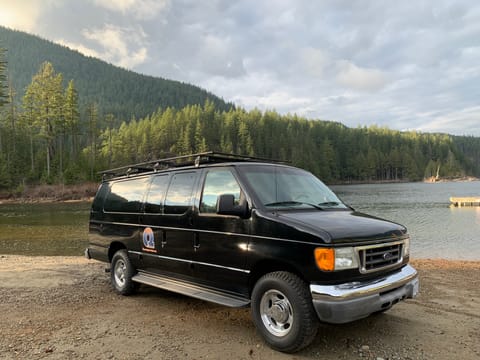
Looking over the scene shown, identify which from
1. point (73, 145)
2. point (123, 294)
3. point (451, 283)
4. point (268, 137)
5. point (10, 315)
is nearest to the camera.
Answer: point (10, 315)

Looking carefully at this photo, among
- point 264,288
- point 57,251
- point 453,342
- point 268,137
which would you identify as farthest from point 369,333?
point 268,137

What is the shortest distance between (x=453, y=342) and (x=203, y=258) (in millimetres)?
3491

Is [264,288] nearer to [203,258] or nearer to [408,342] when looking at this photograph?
[203,258]

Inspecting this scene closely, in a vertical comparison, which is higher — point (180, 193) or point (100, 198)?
point (180, 193)

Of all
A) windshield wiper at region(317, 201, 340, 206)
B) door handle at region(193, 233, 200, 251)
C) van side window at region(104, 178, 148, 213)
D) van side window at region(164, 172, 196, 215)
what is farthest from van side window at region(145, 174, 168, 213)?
windshield wiper at region(317, 201, 340, 206)

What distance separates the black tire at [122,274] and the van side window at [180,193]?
1652 mm

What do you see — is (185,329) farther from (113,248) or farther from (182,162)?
(113,248)

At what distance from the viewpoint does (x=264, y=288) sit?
4379mm

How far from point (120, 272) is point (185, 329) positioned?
2633 mm

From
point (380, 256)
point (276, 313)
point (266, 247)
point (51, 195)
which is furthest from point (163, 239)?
point (51, 195)

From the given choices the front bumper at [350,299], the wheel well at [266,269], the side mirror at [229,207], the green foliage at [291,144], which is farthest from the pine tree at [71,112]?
the front bumper at [350,299]

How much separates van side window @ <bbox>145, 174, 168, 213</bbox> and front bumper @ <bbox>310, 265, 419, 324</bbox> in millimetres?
3183

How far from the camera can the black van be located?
4.01 metres

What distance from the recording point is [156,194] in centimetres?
630
